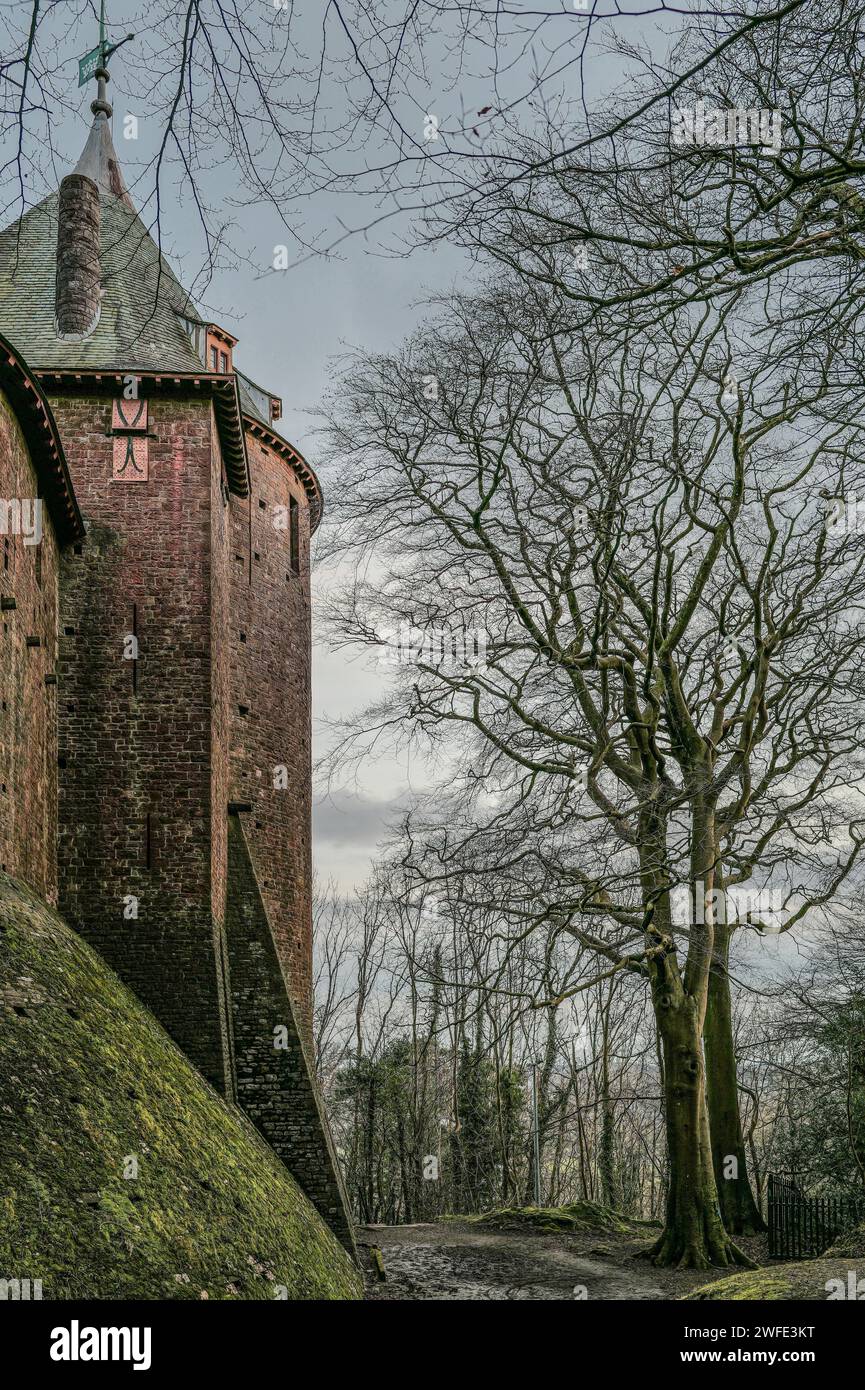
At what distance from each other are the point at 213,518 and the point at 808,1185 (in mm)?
16091

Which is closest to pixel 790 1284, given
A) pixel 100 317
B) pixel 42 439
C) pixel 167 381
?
pixel 42 439

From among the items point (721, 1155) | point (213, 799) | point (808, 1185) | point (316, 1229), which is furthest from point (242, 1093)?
point (808, 1185)

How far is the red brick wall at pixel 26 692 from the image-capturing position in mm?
13203

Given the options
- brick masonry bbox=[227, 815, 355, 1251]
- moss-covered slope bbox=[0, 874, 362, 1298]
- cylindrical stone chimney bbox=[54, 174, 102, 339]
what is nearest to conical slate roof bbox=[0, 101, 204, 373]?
cylindrical stone chimney bbox=[54, 174, 102, 339]

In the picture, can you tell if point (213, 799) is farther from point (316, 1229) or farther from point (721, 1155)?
point (721, 1155)

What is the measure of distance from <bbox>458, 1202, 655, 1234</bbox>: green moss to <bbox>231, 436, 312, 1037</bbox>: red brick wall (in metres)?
7.11

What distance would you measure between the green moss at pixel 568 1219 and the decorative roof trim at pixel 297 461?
1464 centimetres

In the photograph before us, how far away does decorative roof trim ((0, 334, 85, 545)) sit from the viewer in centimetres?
1320

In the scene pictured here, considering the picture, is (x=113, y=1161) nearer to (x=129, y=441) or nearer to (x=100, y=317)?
(x=129, y=441)

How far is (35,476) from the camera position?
585 inches

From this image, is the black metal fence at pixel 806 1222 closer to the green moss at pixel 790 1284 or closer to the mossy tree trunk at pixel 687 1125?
the mossy tree trunk at pixel 687 1125

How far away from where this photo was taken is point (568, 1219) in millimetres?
23891

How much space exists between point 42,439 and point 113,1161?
27.6ft

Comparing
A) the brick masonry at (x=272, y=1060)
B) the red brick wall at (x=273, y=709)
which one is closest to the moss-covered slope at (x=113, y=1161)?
→ the brick masonry at (x=272, y=1060)
